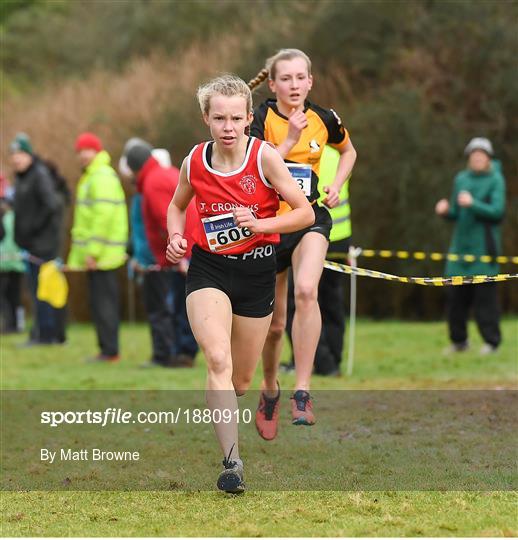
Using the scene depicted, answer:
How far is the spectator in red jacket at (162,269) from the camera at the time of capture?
12.2 metres

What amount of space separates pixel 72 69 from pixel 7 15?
235cm

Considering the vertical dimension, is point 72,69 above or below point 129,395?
above

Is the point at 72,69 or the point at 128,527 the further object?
the point at 72,69

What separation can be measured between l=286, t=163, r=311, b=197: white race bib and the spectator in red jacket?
4523 mm

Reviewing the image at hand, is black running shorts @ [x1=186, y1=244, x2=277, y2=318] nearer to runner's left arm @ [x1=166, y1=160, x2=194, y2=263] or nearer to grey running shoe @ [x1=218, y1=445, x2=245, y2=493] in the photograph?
runner's left arm @ [x1=166, y1=160, x2=194, y2=263]

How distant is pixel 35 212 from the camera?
15.2 m

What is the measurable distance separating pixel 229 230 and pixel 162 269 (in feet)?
20.8

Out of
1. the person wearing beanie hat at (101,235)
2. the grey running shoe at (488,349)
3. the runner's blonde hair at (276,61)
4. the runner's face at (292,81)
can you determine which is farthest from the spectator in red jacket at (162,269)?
the runner's face at (292,81)

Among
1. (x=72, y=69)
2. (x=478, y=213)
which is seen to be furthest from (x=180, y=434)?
(x=72, y=69)

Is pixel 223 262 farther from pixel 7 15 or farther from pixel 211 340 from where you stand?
pixel 7 15

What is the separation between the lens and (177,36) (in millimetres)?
28984

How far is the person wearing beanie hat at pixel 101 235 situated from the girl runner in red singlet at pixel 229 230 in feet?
21.4

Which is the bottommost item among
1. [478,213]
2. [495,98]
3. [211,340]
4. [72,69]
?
[211,340]

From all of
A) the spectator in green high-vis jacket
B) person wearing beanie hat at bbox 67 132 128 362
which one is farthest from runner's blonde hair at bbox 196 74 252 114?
person wearing beanie hat at bbox 67 132 128 362
